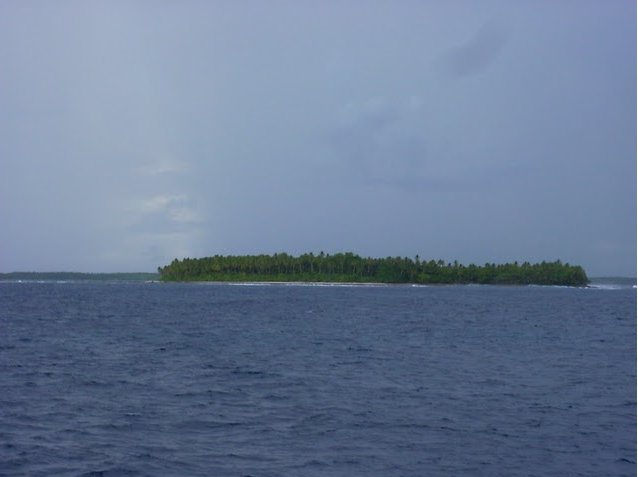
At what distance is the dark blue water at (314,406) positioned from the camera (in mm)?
19656

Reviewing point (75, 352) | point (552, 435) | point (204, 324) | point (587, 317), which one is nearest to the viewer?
point (552, 435)

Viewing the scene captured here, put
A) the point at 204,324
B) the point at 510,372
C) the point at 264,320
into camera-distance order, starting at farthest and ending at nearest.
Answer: the point at 264,320
the point at 204,324
the point at 510,372

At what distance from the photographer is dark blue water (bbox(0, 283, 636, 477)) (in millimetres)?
19656

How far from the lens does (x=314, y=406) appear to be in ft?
86.1

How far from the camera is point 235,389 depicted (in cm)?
2956

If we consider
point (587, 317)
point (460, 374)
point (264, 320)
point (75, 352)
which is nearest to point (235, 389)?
point (460, 374)

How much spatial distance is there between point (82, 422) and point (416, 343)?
27339 mm

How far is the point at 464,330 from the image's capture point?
58.9m

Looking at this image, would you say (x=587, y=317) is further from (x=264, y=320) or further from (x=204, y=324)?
(x=204, y=324)

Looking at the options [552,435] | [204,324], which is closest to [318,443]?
[552,435]

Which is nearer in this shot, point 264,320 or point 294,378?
point 294,378

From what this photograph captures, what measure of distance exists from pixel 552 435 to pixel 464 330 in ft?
120

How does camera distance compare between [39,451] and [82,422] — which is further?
[82,422]

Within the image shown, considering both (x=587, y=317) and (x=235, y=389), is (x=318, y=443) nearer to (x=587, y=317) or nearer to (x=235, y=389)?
(x=235, y=389)
